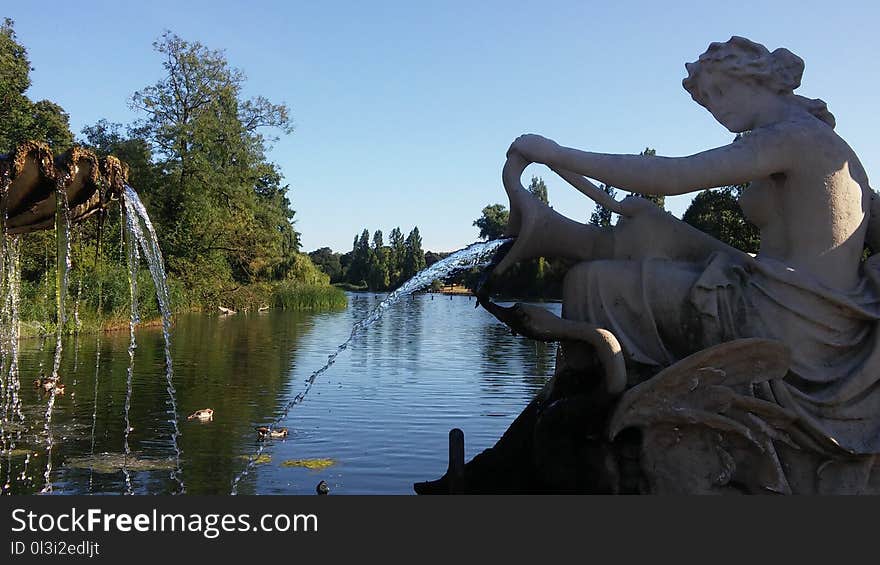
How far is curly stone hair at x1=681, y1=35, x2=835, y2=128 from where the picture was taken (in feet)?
13.5

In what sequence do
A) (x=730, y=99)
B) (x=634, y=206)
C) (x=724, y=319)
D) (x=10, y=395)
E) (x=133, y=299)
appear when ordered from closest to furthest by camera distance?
(x=724, y=319)
(x=634, y=206)
(x=730, y=99)
(x=133, y=299)
(x=10, y=395)

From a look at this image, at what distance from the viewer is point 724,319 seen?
377 centimetres

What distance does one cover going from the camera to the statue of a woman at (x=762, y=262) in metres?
3.74

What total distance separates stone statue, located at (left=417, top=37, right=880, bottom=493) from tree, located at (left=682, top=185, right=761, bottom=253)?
23747 mm

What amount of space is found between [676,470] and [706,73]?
2064mm

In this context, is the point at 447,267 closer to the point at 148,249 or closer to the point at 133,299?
the point at 148,249

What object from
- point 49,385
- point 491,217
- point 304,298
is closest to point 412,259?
point 491,217

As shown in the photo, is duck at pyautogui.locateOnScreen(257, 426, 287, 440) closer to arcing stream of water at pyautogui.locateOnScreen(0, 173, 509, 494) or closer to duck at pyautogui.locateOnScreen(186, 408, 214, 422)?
arcing stream of water at pyautogui.locateOnScreen(0, 173, 509, 494)

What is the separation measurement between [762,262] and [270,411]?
8652 mm

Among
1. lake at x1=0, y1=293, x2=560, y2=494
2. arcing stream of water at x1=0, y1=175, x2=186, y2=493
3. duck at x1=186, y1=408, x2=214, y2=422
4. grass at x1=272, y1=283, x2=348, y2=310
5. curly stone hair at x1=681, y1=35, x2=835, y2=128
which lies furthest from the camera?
grass at x1=272, y1=283, x2=348, y2=310

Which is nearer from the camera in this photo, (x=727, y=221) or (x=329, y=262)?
(x=727, y=221)

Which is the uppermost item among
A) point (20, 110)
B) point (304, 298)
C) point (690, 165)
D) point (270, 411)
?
point (20, 110)

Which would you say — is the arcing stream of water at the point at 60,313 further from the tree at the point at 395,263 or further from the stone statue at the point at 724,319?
the tree at the point at 395,263

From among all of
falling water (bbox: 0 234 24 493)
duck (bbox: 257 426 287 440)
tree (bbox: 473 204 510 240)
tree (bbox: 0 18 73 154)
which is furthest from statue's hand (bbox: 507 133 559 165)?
tree (bbox: 473 204 510 240)
